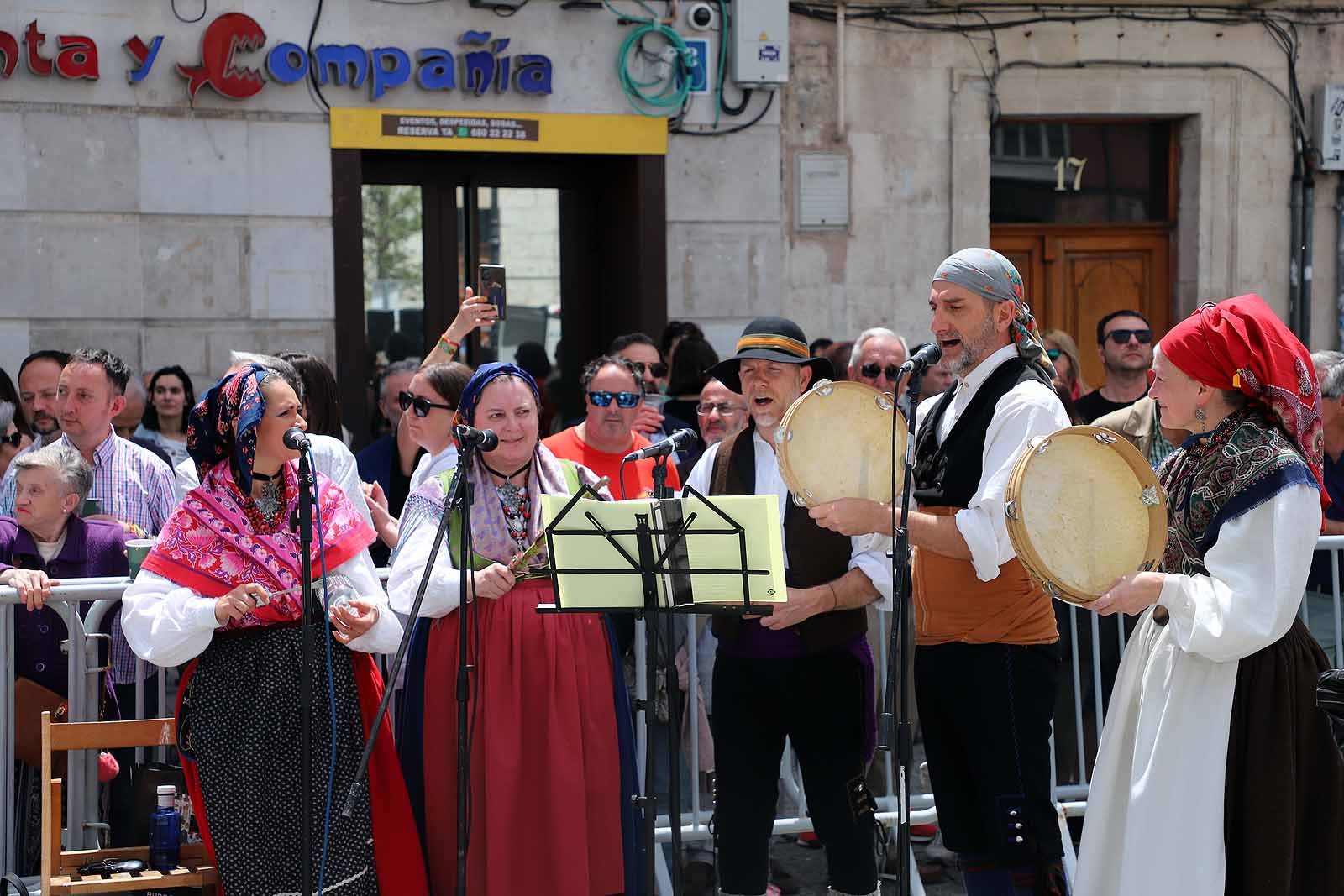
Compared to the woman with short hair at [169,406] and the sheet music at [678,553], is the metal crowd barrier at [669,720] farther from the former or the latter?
the woman with short hair at [169,406]

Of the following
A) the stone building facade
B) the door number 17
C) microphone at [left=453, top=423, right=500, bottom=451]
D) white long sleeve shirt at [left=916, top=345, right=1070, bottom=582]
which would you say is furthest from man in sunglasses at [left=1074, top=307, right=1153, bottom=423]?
microphone at [left=453, top=423, right=500, bottom=451]

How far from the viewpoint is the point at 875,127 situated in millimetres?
9633

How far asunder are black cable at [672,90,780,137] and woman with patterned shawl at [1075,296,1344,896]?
595 cm

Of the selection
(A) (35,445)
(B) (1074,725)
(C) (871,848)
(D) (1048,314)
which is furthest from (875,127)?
(C) (871,848)

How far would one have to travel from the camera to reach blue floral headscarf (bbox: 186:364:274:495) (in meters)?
4.10

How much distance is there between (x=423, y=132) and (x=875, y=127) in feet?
9.38

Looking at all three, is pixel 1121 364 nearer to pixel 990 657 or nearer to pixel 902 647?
pixel 990 657

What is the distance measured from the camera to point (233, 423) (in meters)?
4.11

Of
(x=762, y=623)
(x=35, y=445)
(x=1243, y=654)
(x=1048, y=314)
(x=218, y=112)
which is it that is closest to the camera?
(x=1243, y=654)

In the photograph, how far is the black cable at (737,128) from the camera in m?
9.31

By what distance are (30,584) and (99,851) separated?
89cm

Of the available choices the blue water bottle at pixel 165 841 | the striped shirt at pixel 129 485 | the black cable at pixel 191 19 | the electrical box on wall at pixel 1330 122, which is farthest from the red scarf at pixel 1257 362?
the electrical box on wall at pixel 1330 122

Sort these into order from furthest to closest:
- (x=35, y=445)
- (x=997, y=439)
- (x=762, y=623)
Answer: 1. (x=35, y=445)
2. (x=762, y=623)
3. (x=997, y=439)

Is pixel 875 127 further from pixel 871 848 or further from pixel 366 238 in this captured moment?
pixel 871 848
